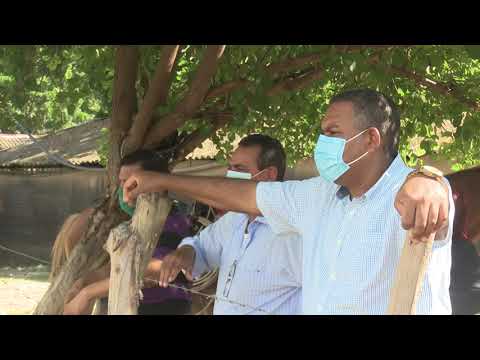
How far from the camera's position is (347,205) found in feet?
8.04

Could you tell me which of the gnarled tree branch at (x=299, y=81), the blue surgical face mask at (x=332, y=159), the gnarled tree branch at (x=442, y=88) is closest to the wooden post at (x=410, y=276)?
the blue surgical face mask at (x=332, y=159)

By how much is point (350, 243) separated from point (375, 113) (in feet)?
1.62

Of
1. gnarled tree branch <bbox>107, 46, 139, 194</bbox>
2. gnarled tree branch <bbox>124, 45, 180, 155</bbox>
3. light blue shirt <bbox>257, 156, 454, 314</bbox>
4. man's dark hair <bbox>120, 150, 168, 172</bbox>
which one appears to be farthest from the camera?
gnarled tree branch <bbox>107, 46, 139, 194</bbox>

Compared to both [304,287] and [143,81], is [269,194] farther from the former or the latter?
[143,81]

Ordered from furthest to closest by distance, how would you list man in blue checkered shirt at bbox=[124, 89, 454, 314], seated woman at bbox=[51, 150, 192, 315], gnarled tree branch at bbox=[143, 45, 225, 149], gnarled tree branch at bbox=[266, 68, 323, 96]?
1. gnarled tree branch at bbox=[266, 68, 323, 96]
2. gnarled tree branch at bbox=[143, 45, 225, 149]
3. seated woman at bbox=[51, 150, 192, 315]
4. man in blue checkered shirt at bbox=[124, 89, 454, 314]

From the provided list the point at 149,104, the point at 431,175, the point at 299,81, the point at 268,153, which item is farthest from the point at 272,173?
the point at 431,175

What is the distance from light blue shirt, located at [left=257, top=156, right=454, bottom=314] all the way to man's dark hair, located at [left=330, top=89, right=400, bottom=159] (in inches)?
3.4

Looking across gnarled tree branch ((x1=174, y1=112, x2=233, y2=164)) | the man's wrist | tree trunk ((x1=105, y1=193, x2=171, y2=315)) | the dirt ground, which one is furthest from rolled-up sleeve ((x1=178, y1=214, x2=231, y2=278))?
the dirt ground

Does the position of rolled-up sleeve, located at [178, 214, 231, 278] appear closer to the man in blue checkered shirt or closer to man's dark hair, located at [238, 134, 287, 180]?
man's dark hair, located at [238, 134, 287, 180]

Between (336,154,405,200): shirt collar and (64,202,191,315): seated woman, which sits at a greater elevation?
(336,154,405,200): shirt collar

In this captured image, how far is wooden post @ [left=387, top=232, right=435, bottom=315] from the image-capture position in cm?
178

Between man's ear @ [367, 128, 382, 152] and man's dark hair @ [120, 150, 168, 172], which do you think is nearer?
man's ear @ [367, 128, 382, 152]

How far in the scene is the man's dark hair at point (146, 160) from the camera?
380cm

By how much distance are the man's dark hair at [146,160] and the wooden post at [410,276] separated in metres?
2.14
